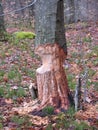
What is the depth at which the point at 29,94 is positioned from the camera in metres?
8.10

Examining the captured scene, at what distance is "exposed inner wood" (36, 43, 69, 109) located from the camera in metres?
6.87

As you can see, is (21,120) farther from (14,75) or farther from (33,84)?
(14,75)

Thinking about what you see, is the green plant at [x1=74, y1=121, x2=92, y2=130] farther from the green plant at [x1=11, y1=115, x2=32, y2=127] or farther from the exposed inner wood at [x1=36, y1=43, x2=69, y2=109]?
the green plant at [x1=11, y1=115, x2=32, y2=127]

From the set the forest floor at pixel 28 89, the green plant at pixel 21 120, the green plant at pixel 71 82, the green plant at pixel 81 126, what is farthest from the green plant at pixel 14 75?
the green plant at pixel 81 126

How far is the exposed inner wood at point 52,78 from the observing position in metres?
6.87

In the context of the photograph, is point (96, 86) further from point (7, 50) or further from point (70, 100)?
point (7, 50)

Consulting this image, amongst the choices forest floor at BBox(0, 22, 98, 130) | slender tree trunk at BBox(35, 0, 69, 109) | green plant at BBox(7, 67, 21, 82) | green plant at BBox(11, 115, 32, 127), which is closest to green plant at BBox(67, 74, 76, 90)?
forest floor at BBox(0, 22, 98, 130)

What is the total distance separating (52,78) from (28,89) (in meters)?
1.75

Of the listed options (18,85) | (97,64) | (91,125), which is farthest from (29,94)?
(97,64)

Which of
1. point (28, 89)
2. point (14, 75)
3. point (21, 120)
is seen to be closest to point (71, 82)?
point (28, 89)

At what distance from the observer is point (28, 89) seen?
850 centimetres

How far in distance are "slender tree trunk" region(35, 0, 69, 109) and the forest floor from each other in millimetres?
279

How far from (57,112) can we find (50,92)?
1.28 ft

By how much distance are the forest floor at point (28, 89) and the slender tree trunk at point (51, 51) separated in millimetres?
279
